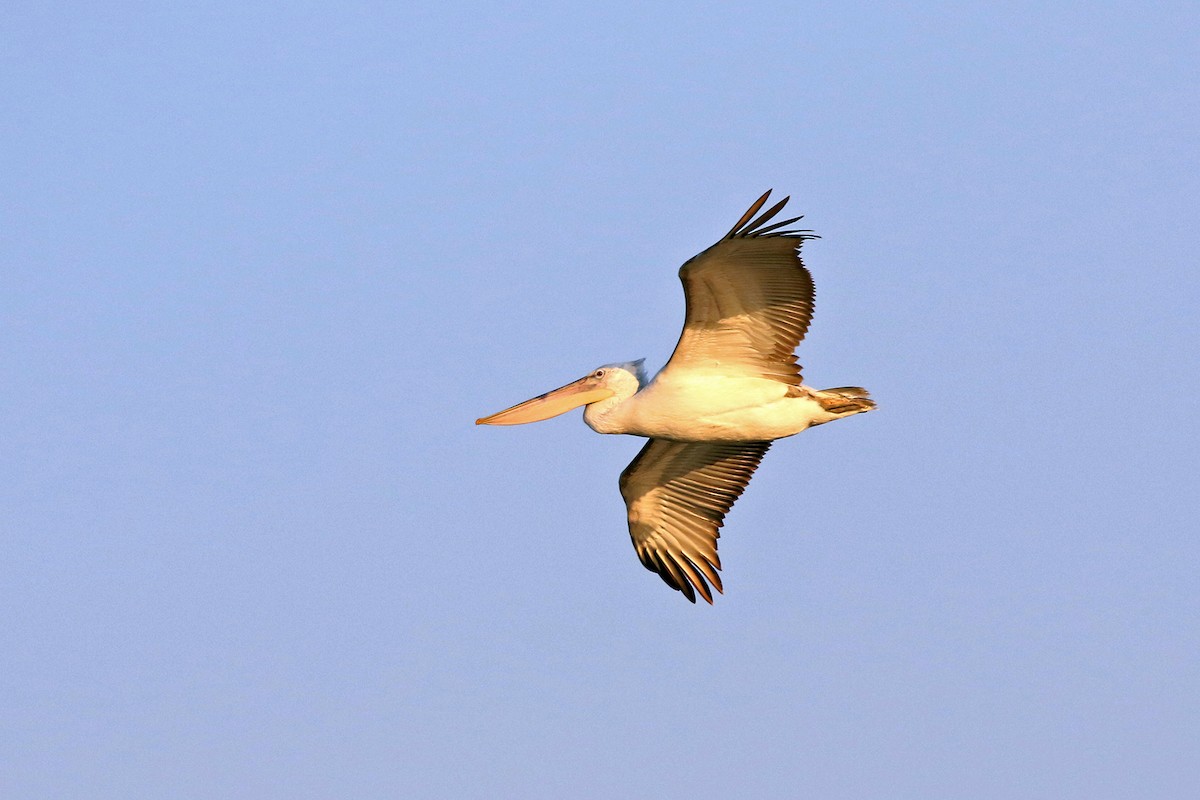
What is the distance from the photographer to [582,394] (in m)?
13.3

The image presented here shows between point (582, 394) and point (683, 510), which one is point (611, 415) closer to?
point (582, 394)

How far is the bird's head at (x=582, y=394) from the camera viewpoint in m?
13.1

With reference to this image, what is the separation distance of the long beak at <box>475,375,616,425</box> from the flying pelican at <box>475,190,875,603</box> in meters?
0.01

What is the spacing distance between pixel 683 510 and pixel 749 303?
2.94 metres

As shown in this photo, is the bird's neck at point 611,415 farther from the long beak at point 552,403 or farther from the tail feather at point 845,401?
the tail feather at point 845,401

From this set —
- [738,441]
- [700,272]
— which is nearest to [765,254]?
[700,272]

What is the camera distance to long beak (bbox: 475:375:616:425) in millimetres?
13234

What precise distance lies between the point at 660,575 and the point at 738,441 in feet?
5.85

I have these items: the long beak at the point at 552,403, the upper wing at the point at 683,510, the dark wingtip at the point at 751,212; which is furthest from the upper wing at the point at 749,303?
the upper wing at the point at 683,510

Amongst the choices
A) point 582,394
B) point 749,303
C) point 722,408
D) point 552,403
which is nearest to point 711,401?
point 722,408

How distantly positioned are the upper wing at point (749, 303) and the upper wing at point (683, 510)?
1.83 m

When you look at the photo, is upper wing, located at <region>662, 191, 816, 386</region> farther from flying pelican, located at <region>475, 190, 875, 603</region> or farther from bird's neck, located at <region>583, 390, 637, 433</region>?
bird's neck, located at <region>583, 390, 637, 433</region>

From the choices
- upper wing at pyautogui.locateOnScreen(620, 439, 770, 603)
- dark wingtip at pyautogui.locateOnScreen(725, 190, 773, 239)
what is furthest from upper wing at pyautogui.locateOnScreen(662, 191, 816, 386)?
upper wing at pyautogui.locateOnScreen(620, 439, 770, 603)

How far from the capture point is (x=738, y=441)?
13.1 meters
